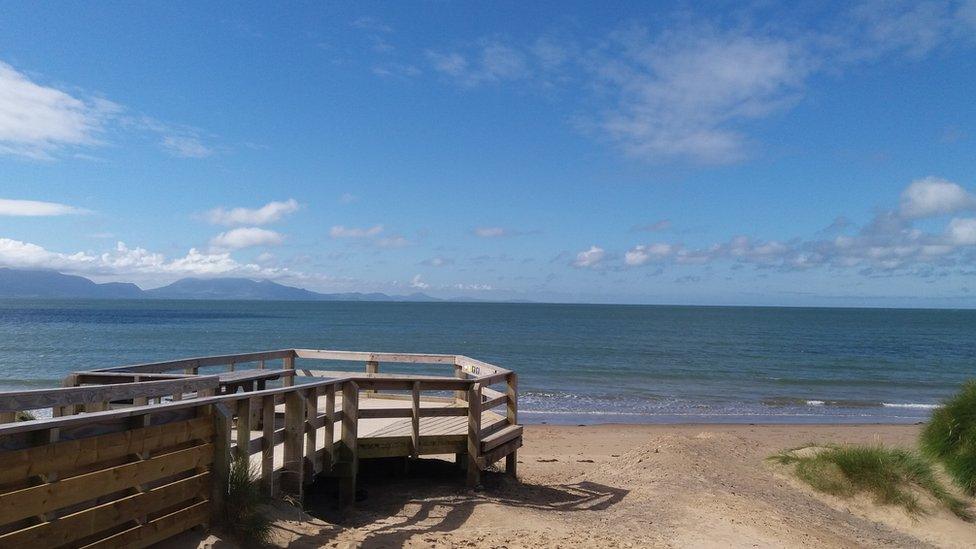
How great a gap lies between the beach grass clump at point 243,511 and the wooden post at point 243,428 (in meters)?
0.10

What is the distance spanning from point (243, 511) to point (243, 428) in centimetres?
72

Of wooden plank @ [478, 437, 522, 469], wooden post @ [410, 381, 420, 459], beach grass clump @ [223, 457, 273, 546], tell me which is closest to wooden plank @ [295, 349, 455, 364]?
wooden plank @ [478, 437, 522, 469]

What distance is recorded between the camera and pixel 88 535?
456 cm

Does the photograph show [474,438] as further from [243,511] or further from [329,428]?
[243,511]

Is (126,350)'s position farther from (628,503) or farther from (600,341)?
(628,503)

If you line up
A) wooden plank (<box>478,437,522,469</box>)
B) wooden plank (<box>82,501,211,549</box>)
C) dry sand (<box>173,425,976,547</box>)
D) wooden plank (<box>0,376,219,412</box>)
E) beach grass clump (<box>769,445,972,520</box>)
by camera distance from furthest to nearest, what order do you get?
beach grass clump (<box>769,445,972,520</box>) < wooden plank (<box>478,437,522,469</box>) < dry sand (<box>173,425,976,547</box>) < wooden plank (<box>0,376,219,412</box>) < wooden plank (<box>82,501,211,549</box>)

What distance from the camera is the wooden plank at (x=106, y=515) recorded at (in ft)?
13.8

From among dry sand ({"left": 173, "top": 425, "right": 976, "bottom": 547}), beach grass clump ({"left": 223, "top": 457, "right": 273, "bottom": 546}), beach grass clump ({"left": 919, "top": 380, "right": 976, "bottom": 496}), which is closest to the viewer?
beach grass clump ({"left": 223, "top": 457, "right": 273, "bottom": 546})

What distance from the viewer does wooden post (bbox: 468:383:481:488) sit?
31.0 feet

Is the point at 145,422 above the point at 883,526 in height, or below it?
above

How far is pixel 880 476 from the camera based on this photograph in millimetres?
10891

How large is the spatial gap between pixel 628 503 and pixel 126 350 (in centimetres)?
4673

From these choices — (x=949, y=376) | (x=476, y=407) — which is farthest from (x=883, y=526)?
(x=949, y=376)

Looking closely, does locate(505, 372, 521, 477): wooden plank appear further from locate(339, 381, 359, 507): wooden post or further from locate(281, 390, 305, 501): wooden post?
locate(281, 390, 305, 501): wooden post
